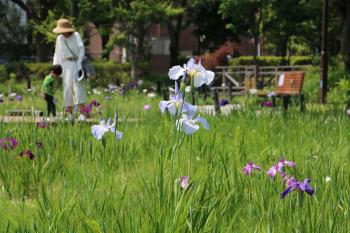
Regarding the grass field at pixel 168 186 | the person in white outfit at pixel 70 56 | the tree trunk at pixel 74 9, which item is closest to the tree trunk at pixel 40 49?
the tree trunk at pixel 74 9

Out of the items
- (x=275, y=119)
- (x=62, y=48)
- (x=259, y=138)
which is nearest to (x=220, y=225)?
(x=259, y=138)

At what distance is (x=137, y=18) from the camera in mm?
21422

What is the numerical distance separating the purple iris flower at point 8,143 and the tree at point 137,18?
1761 cm

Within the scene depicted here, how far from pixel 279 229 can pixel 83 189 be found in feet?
4.23

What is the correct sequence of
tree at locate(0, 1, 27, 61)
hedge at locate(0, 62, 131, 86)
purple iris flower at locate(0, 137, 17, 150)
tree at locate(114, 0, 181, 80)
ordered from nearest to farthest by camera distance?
purple iris flower at locate(0, 137, 17, 150)
tree at locate(114, 0, 181, 80)
hedge at locate(0, 62, 131, 86)
tree at locate(0, 1, 27, 61)

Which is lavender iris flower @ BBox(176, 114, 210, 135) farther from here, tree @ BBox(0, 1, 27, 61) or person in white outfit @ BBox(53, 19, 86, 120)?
tree @ BBox(0, 1, 27, 61)

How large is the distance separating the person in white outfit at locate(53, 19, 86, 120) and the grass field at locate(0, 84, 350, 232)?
3.83m

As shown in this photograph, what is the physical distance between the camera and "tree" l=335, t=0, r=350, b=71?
19.6 m

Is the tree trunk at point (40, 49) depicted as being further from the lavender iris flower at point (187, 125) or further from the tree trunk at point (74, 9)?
the lavender iris flower at point (187, 125)

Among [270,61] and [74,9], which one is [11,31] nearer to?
[74,9]

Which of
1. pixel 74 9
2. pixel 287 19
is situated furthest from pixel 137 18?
pixel 287 19

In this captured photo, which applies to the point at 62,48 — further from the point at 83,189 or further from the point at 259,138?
→ the point at 83,189

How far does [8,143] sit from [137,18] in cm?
1777

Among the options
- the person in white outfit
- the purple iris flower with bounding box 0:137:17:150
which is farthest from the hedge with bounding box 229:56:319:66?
the purple iris flower with bounding box 0:137:17:150
